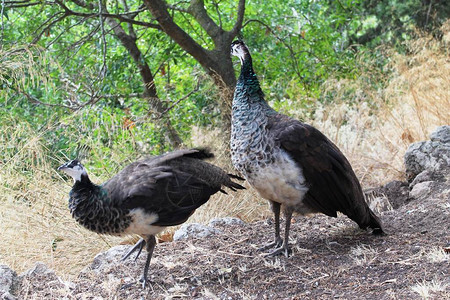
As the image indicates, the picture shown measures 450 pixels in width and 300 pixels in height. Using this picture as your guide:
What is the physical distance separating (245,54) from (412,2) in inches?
303

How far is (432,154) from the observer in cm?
564

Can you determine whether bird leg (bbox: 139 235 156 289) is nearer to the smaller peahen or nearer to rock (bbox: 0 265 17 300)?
the smaller peahen

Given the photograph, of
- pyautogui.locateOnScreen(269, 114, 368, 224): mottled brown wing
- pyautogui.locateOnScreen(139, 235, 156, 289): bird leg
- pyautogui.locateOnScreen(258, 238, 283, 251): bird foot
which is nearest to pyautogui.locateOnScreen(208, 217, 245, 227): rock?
pyautogui.locateOnScreen(258, 238, 283, 251): bird foot

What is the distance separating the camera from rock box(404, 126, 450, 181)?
5582 millimetres

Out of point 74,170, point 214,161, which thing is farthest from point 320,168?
point 214,161

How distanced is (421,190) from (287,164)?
1.96 m

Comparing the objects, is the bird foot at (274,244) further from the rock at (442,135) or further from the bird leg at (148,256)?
the rock at (442,135)

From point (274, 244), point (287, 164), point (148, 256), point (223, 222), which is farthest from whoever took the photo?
point (223, 222)

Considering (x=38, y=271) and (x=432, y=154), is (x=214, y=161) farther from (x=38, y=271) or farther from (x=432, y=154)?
(x=38, y=271)

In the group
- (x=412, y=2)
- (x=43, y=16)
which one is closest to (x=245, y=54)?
(x=43, y=16)

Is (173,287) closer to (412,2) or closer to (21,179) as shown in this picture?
(21,179)

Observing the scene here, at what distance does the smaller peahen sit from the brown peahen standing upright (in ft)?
1.31

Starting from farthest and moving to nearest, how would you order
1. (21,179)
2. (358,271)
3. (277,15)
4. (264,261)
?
1. (277,15)
2. (21,179)
3. (264,261)
4. (358,271)

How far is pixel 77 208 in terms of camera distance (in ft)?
11.9
